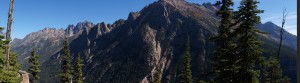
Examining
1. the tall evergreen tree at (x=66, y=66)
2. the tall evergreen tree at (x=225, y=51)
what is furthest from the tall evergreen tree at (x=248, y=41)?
the tall evergreen tree at (x=66, y=66)

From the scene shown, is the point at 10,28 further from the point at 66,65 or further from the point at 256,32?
the point at 66,65

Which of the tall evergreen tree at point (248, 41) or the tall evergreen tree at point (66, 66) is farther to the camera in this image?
the tall evergreen tree at point (66, 66)

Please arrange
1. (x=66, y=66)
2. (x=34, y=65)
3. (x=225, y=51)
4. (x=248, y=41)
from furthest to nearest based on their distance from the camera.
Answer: (x=34, y=65)
(x=66, y=66)
(x=225, y=51)
(x=248, y=41)

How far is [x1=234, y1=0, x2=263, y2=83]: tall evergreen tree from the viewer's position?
2830 cm

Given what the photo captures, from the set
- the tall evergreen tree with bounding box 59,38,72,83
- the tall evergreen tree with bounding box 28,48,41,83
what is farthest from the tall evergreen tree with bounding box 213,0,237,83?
the tall evergreen tree with bounding box 28,48,41,83

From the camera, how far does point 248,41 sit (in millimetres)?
28359

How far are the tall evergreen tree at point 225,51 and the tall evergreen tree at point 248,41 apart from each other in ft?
3.23

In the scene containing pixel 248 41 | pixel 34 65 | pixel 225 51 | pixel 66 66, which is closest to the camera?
pixel 248 41

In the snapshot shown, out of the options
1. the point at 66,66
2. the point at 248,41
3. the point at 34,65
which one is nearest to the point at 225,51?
the point at 248,41

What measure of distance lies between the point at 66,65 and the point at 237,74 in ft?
174

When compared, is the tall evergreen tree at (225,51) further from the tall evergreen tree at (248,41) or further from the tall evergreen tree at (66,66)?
the tall evergreen tree at (66,66)

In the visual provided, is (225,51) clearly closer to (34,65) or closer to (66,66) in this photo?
(66,66)

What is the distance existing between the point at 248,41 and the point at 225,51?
3.32 m

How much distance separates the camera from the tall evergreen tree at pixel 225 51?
30405mm
